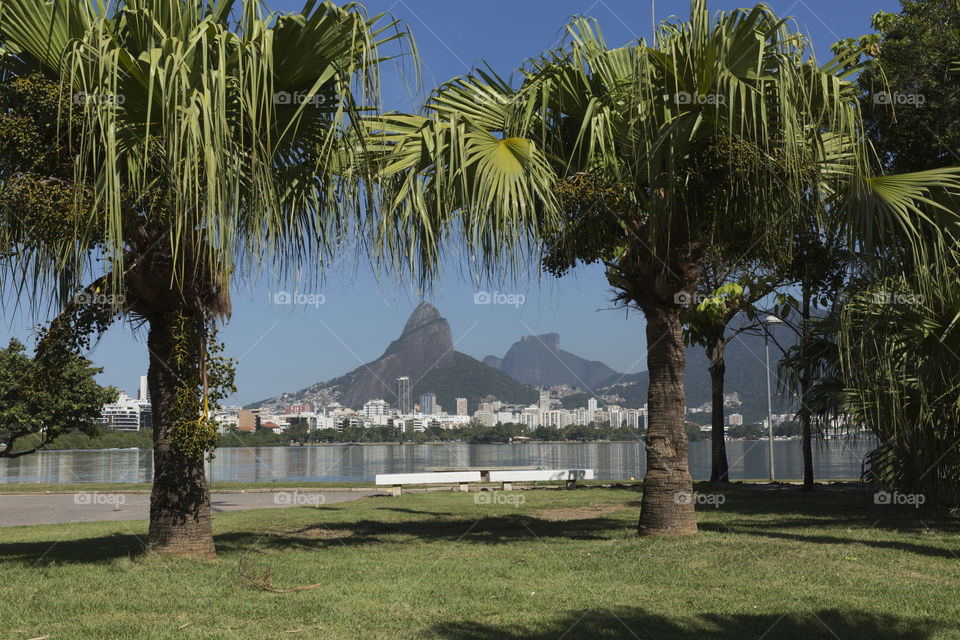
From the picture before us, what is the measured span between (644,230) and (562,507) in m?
7.60

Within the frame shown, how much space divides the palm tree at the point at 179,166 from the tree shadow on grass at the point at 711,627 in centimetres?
388

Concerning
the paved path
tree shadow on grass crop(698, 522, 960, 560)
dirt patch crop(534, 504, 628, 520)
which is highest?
tree shadow on grass crop(698, 522, 960, 560)

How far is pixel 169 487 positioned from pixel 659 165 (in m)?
6.98

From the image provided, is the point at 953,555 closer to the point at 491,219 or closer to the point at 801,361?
the point at 491,219

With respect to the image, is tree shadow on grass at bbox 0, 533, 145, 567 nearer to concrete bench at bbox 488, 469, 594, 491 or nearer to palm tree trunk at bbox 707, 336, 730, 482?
concrete bench at bbox 488, 469, 594, 491

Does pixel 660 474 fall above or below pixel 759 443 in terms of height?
above

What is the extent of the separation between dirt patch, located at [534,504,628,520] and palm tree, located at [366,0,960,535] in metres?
3.49

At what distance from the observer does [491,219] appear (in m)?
9.30

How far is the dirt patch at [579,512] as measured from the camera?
14.3 metres

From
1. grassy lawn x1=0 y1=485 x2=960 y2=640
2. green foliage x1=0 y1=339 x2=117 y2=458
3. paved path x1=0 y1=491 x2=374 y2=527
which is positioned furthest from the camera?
green foliage x1=0 y1=339 x2=117 y2=458

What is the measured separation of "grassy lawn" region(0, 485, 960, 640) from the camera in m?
5.99

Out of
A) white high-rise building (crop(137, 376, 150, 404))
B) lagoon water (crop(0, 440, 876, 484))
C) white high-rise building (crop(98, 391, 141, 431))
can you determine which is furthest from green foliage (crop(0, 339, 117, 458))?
white high-rise building (crop(98, 391, 141, 431))

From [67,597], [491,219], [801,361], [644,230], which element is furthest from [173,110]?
[801,361]

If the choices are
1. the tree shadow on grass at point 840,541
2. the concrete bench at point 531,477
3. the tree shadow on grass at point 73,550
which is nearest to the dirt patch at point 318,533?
the tree shadow on grass at point 73,550
